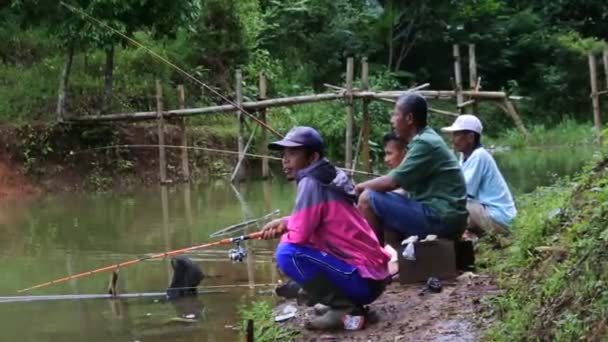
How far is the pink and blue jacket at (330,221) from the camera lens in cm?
483

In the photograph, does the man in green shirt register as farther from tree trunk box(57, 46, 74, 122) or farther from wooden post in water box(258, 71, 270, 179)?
tree trunk box(57, 46, 74, 122)

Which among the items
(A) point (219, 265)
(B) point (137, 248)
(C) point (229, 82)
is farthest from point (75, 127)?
(A) point (219, 265)

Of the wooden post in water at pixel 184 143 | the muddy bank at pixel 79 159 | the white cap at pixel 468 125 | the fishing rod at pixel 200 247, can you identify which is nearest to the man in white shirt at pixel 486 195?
the white cap at pixel 468 125

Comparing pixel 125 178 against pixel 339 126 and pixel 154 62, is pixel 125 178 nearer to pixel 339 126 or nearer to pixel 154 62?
pixel 154 62

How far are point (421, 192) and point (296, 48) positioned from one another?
19.2 meters

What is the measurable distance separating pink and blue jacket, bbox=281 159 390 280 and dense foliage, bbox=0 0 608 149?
35.9 ft

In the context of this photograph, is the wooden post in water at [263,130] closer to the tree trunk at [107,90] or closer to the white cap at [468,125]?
the tree trunk at [107,90]

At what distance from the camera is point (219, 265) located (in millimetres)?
8289

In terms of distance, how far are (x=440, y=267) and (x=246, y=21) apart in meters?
15.3

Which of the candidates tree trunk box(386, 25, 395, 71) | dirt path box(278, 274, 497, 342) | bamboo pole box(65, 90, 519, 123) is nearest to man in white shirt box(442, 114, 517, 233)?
dirt path box(278, 274, 497, 342)

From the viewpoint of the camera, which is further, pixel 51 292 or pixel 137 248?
pixel 137 248

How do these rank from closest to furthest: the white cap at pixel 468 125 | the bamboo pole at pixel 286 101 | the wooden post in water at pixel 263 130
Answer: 1. the white cap at pixel 468 125
2. the bamboo pole at pixel 286 101
3. the wooden post in water at pixel 263 130

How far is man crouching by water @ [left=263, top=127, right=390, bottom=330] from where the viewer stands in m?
4.84

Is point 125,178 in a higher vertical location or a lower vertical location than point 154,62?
lower
